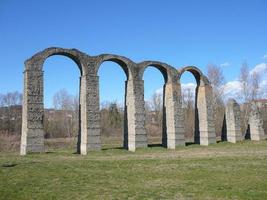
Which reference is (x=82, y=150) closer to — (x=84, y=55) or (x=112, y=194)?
(x=84, y=55)

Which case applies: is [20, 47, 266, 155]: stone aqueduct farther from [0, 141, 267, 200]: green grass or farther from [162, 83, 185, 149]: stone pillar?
[0, 141, 267, 200]: green grass

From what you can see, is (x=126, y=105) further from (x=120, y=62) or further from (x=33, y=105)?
(x=33, y=105)

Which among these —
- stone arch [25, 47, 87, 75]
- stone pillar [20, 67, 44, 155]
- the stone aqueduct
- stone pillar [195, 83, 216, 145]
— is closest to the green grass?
stone pillar [20, 67, 44, 155]

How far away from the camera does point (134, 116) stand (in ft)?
75.9

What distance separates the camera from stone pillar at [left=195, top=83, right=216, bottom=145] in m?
26.7

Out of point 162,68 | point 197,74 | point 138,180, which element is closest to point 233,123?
point 197,74

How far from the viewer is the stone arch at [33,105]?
19453 millimetres

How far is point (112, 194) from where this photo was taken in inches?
353

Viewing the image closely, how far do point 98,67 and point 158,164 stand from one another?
9834mm

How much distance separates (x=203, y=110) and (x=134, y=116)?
6.74m

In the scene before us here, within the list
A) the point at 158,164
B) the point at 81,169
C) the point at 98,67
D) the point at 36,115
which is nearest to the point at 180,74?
the point at 98,67

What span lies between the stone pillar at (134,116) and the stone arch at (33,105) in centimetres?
590

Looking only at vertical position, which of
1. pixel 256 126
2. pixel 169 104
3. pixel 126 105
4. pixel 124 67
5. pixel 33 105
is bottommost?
pixel 256 126

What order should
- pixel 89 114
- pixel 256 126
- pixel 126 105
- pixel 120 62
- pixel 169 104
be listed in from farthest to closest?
1. pixel 256 126
2. pixel 169 104
3. pixel 126 105
4. pixel 120 62
5. pixel 89 114
